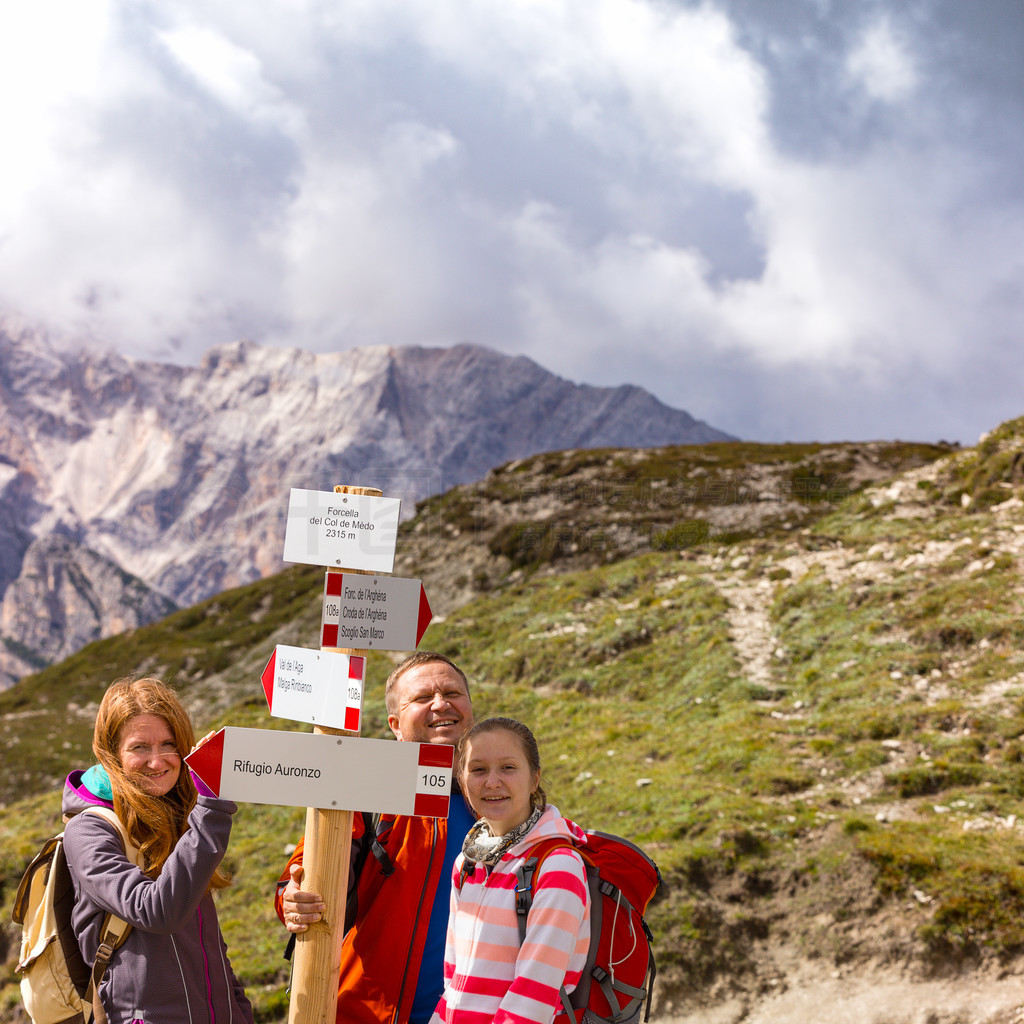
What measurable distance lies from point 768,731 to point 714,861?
444 cm

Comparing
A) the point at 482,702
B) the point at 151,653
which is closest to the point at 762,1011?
the point at 482,702

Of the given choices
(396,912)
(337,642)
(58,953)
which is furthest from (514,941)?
(58,953)

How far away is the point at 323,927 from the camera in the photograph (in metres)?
3.37

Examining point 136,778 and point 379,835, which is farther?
point 379,835

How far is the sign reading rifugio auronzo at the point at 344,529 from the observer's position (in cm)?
366

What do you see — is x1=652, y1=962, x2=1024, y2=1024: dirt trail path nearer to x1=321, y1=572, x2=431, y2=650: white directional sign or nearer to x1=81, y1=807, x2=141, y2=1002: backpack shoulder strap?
x1=81, y1=807, x2=141, y2=1002: backpack shoulder strap

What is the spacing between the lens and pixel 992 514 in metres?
22.4

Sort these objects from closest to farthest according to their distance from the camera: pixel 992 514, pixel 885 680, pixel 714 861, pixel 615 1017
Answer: pixel 615 1017 → pixel 714 861 → pixel 885 680 → pixel 992 514

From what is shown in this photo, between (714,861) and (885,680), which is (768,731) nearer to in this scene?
(885,680)

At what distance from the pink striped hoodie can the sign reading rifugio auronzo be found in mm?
1479

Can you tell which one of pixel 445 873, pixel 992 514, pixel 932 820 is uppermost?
pixel 992 514

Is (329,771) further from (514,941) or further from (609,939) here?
(609,939)

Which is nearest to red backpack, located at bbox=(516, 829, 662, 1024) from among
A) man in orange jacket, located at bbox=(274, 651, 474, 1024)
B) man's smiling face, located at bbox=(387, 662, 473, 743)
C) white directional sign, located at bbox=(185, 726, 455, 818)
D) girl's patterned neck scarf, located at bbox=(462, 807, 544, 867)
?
girl's patterned neck scarf, located at bbox=(462, 807, 544, 867)

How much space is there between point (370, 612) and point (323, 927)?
1.40 m
